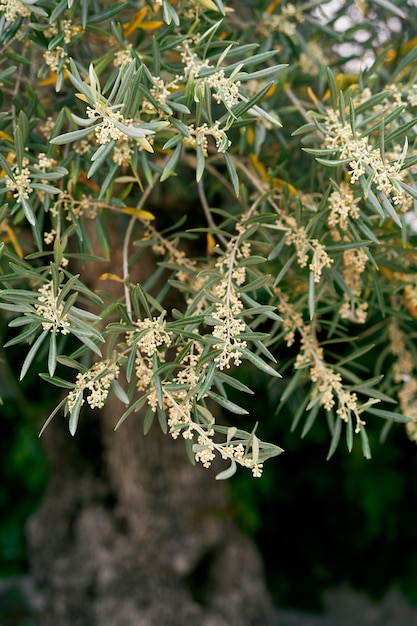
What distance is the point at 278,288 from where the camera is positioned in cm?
124

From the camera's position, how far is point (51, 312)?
924 mm

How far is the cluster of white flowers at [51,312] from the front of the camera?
2.98 feet

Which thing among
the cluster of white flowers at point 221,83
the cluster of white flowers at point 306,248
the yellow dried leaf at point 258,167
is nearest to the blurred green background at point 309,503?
the yellow dried leaf at point 258,167

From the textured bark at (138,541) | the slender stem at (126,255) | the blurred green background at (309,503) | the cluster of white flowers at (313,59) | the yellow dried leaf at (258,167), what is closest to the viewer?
the slender stem at (126,255)

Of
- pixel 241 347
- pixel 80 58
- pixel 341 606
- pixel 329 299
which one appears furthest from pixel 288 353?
pixel 241 347

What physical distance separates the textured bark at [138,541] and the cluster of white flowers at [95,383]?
3.45ft

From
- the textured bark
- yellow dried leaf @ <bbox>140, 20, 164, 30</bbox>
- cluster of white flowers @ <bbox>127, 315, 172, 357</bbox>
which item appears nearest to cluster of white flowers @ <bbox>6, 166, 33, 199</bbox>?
cluster of white flowers @ <bbox>127, 315, 172, 357</bbox>

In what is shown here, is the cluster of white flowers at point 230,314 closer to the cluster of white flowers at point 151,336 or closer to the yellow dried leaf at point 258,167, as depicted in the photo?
the cluster of white flowers at point 151,336

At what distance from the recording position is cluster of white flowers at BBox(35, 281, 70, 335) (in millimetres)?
910

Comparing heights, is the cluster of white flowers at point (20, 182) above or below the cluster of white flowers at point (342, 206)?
below

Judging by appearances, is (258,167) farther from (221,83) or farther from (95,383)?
(95,383)

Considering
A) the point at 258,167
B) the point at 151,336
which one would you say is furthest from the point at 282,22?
the point at 151,336

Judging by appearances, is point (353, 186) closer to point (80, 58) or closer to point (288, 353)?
point (80, 58)

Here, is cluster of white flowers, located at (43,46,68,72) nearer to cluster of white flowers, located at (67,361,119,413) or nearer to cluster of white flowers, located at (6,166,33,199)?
cluster of white flowers, located at (6,166,33,199)
